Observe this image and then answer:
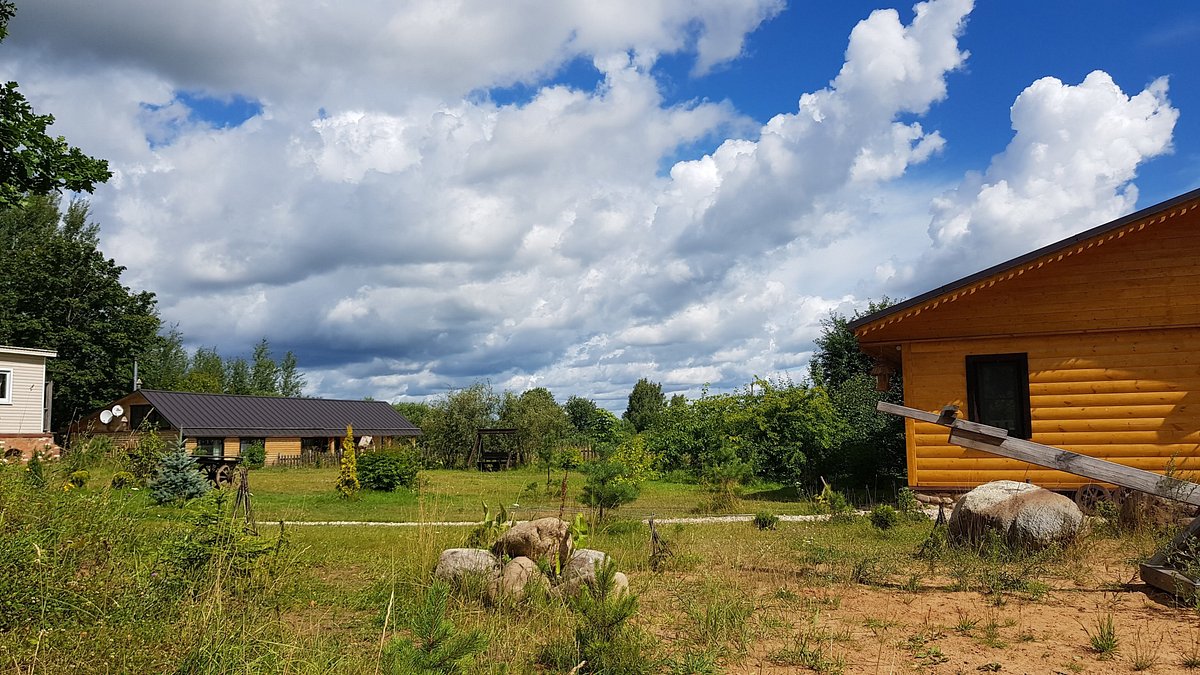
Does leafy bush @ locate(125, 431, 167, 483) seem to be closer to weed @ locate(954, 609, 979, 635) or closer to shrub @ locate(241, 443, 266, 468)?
weed @ locate(954, 609, 979, 635)

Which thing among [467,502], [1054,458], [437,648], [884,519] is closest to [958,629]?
[1054,458]

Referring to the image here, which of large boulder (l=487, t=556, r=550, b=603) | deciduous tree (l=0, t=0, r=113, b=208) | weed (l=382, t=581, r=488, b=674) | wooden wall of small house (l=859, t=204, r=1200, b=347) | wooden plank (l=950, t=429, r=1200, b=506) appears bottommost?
large boulder (l=487, t=556, r=550, b=603)

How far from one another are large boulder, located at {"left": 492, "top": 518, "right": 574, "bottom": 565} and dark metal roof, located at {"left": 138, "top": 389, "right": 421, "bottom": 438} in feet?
101

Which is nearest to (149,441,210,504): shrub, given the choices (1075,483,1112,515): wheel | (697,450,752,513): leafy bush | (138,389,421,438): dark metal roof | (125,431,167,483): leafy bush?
(125,431,167,483): leafy bush

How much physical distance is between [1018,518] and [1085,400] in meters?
5.47

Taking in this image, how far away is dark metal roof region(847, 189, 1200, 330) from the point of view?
11859mm

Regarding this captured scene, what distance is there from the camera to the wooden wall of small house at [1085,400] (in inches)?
490

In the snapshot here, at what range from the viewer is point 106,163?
47.9ft

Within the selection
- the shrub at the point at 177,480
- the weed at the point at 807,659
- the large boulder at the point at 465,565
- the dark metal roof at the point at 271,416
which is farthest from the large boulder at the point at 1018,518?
the dark metal roof at the point at 271,416

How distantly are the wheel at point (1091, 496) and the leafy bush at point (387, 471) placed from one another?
575 inches

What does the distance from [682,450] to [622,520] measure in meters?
15.0

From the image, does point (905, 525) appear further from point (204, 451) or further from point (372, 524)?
point (204, 451)

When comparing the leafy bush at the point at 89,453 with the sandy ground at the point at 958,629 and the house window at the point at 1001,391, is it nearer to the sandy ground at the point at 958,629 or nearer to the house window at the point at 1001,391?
the sandy ground at the point at 958,629

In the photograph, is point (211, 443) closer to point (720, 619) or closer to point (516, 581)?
point (516, 581)
